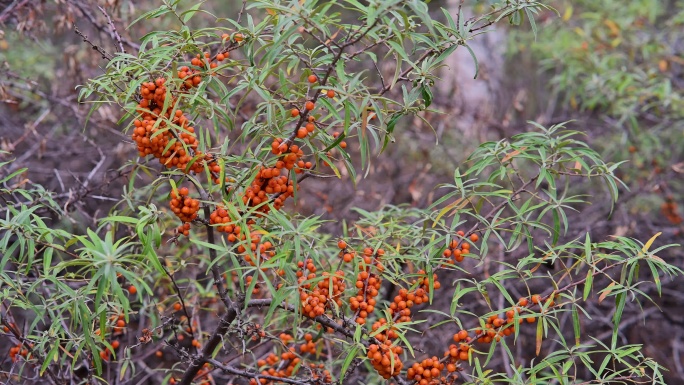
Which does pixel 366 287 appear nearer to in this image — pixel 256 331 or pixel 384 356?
pixel 384 356

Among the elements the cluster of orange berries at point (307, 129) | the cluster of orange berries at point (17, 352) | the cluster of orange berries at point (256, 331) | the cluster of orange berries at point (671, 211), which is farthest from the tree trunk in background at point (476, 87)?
the cluster of orange berries at point (17, 352)

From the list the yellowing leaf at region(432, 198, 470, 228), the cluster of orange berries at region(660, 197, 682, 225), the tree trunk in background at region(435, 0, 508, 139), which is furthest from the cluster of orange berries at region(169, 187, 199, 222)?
the cluster of orange berries at region(660, 197, 682, 225)

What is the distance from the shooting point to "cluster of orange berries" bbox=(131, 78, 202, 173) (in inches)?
71.0

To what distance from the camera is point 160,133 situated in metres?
1.79

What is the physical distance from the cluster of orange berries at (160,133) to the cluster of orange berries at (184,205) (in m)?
0.09

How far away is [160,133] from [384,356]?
0.91m

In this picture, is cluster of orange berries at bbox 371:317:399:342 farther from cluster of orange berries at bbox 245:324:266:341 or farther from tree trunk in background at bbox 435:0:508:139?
tree trunk in background at bbox 435:0:508:139

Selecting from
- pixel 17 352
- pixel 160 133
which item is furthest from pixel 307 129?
pixel 17 352

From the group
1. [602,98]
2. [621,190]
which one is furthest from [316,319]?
[621,190]

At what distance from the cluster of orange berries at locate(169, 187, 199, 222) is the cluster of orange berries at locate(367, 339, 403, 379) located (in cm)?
65

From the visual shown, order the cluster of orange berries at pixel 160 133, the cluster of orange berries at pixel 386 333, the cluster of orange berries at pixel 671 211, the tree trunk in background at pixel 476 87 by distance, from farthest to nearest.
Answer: the tree trunk in background at pixel 476 87 < the cluster of orange berries at pixel 671 211 < the cluster of orange berries at pixel 386 333 < the cluster of orange berries at pixel 160 133

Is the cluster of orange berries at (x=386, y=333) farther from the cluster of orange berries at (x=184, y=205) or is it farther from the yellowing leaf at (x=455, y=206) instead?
the cluster of orange berries at (x=184, y=205)

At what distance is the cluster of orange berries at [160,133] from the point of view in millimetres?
1804

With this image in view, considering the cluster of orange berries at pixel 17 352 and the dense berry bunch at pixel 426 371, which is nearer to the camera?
the dense berry bunch at pixel 426 371
